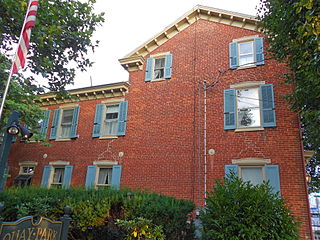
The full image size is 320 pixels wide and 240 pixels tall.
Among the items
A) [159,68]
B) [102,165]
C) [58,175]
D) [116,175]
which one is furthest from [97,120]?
[159,68]

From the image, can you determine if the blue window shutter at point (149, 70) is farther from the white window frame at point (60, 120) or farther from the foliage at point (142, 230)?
the foliage at point (142, 230)

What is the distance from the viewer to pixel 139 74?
47.5 feet

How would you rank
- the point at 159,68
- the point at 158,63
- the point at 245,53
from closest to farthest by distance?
the point at 245,53, the point at 159,68, the point at 158,63

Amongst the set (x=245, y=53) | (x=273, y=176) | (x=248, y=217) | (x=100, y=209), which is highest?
(x=245, y=53)

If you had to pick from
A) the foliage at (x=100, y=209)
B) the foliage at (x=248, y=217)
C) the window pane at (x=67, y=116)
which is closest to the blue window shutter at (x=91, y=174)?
the window pane at (x=67, y=116)

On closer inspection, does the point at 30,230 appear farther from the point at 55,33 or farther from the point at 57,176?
the point at 57,176

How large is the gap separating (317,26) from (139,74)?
961 cm

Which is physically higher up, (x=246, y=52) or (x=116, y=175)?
(x=246, y=52)

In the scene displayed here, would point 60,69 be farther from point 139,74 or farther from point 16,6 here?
point 139,74

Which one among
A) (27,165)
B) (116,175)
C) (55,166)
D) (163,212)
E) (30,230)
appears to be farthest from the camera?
(27,165)

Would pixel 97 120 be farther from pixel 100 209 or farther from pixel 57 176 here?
pixel 100 209

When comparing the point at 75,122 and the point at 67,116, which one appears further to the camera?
the point at 67,116

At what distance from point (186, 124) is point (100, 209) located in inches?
255

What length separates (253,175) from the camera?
10.6m
